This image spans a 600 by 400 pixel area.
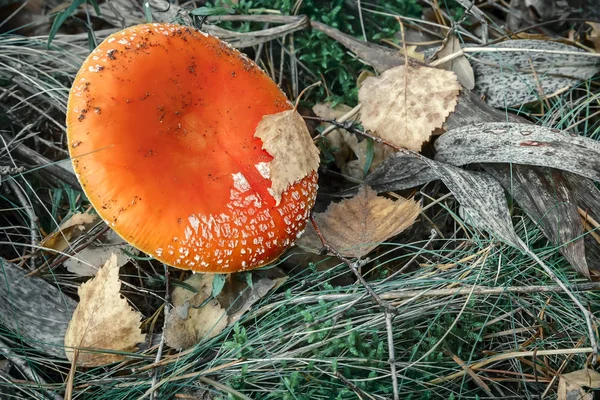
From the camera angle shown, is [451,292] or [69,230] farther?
[69,230]

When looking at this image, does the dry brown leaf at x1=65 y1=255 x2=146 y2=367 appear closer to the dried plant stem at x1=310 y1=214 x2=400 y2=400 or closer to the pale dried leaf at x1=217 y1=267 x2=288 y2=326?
the pale dried leaf at x1=217 y1=267 x2=288 y2=326

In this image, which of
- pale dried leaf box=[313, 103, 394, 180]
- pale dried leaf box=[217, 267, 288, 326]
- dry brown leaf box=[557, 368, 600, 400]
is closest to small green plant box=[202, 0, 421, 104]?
pale dried leaf box=[313, 103, 394, 180]

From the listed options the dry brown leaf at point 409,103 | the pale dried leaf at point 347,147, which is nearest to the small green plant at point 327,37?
the pale dried leaf at point 347,147

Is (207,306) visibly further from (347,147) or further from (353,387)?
(347,147)

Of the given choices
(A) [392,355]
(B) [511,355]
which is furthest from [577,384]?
(A) [392,355]

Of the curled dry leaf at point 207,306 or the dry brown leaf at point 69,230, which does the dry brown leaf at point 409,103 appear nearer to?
the curled dry leaf at point 207,306
